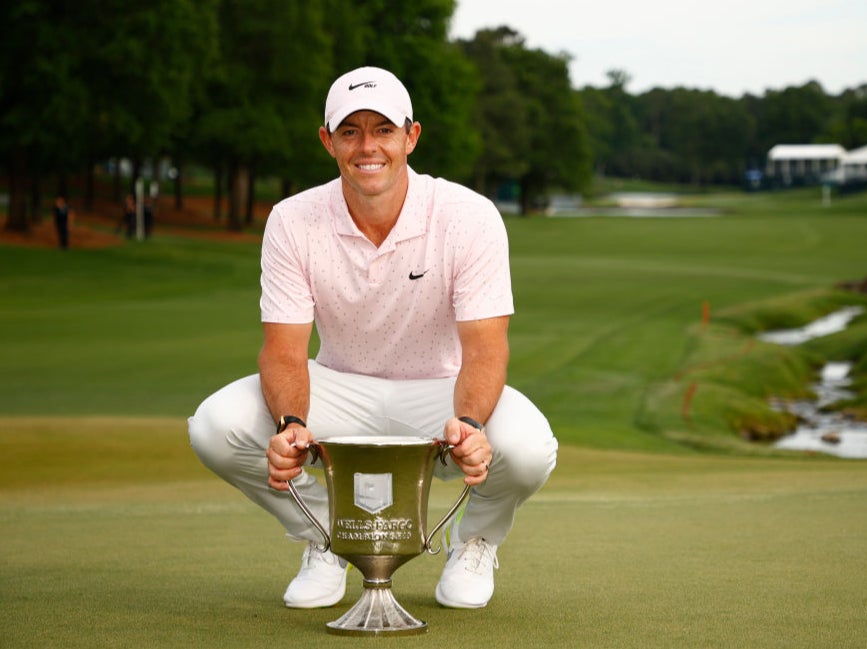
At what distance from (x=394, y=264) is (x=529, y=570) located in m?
1.27

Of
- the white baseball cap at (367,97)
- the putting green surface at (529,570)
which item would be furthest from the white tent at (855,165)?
the white baseball cap at (367,97)

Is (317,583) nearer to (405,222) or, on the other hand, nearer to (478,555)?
(478,555)

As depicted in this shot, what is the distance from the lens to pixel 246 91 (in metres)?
51.8

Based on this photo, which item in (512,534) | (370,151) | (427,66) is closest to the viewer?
(370,151)

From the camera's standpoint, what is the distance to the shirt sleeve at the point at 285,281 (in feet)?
15.5

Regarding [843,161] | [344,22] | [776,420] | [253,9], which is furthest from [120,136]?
[843,161]

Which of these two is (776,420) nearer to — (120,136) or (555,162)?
(120,136)

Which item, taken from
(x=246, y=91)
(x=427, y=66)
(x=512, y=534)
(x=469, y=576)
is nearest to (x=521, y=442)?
(x=469, y=576)

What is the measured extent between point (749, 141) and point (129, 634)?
6271 inches

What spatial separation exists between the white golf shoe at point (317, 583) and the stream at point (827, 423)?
1093cm

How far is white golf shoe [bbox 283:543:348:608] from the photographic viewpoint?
4.53 metres

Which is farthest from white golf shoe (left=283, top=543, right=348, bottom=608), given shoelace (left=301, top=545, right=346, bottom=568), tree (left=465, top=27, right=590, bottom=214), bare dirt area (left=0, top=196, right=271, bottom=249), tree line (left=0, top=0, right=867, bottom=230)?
tree (left=465, top=27, right=590, bottom=214)

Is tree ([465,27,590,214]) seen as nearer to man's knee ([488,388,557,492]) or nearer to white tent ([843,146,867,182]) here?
white tent ([843,146,867,182])

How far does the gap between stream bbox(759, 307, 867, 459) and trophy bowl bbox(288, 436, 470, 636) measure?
37.6 feet
